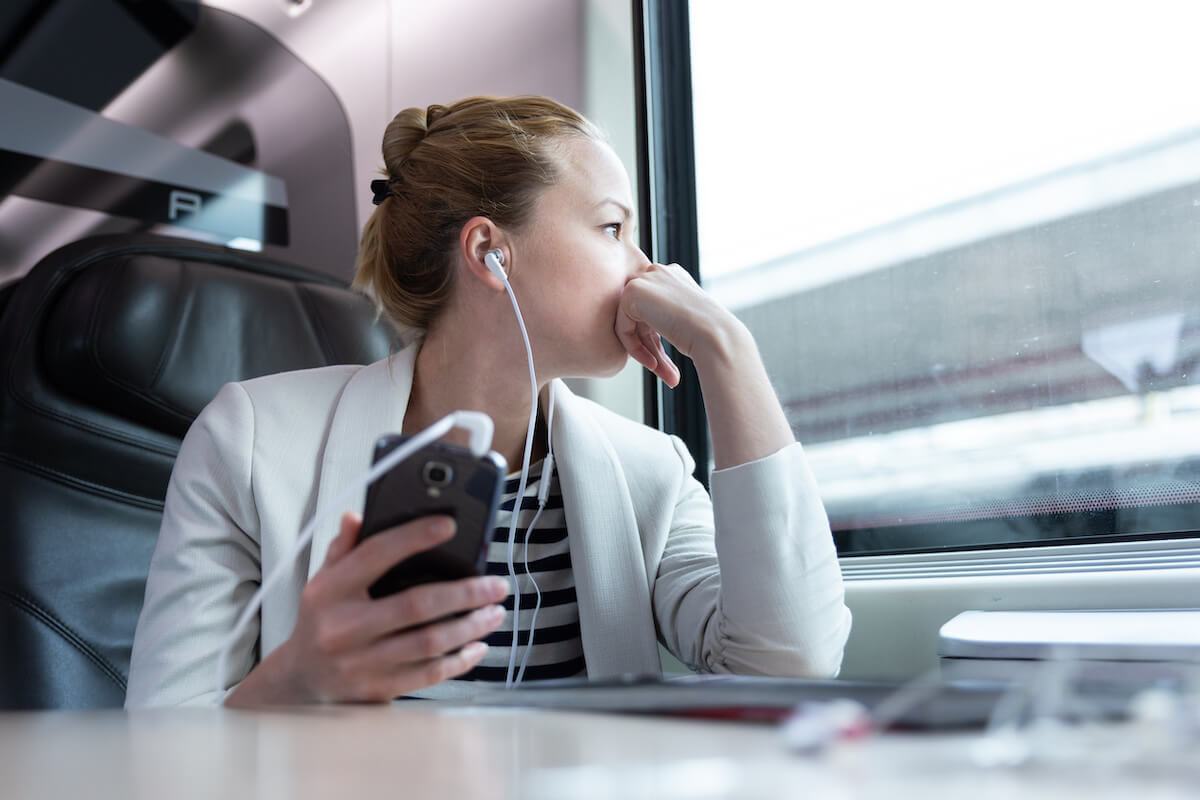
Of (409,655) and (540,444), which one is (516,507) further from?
(409,655)

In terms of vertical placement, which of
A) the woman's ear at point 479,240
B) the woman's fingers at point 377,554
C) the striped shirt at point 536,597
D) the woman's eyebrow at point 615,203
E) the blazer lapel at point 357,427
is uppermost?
the woman's eyebrow at point 615,203

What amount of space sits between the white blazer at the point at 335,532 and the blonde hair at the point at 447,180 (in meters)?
0.16

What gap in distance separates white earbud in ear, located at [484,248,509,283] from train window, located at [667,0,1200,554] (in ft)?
2.22

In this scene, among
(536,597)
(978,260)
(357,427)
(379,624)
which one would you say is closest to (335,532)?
(357,427)

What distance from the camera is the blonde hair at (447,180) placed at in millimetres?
1188

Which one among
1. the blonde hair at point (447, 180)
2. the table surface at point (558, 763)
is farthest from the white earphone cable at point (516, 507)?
the table surface at point (558, 763)

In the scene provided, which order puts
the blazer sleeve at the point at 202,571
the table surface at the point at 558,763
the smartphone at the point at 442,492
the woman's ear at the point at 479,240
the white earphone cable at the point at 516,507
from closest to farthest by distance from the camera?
the table surface at the point at 558,763 < the smartphone at the point at 442,492 < the blazer sleeve at the point at 202,571 < the white earphone cable at the point at 516,507 < the woman's ear at the point at 479,240

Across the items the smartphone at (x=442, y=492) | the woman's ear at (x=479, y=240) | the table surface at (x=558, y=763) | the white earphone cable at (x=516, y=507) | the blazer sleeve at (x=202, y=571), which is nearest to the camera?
the table surface at (x=558, y=763)

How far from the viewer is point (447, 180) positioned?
1.21 metres

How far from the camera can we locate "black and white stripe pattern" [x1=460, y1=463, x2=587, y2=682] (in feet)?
3.60

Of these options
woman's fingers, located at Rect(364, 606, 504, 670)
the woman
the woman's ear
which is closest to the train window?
the woman

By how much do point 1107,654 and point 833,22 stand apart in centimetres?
121

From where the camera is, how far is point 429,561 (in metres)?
0.60

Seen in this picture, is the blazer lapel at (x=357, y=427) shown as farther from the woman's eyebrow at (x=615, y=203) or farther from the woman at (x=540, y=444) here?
the woman's eyebrow at (x=615, y=203)
